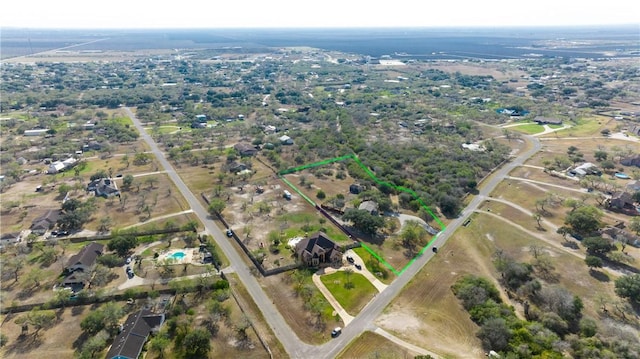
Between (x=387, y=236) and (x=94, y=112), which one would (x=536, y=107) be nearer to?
(x=387, y=236)

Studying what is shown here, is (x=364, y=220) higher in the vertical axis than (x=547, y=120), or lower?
lower

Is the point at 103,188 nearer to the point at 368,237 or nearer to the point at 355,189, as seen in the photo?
the point at 355,189

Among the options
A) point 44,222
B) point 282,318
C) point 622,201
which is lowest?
point 282,318

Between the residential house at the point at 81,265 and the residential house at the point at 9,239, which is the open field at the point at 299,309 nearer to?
the residential house at the point at 81,265

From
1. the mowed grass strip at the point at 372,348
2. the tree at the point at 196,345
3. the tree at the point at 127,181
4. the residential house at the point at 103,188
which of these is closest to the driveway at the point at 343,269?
the mowed grass strip at the point at 372,348

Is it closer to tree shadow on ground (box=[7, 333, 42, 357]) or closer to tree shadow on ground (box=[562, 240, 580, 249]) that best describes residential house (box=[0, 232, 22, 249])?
tree shadow on ground (box=[7, 333, 42, 357])

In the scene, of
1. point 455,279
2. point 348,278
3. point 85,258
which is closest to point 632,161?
point 455,279
